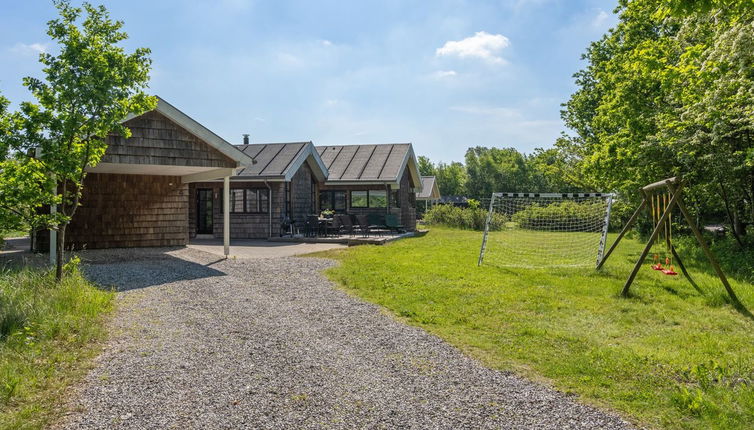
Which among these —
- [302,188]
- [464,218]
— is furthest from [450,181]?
[302,188]

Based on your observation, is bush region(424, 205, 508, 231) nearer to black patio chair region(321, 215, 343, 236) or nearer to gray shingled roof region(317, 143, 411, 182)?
gray shingled roof region(317, 143, 411, 182)

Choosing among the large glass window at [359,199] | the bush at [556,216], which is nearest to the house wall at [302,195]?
the large glass window at [359,199]

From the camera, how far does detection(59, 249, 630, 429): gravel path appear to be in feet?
12.1

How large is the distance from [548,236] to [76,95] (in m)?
20.8

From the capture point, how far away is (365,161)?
80.0 ft

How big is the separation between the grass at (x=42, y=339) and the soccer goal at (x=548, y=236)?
8.53m

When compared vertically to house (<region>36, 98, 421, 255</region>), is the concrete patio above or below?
below

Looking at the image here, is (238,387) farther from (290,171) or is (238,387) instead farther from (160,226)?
(290,171)

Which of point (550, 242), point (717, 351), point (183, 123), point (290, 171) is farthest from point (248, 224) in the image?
point (717, 351)

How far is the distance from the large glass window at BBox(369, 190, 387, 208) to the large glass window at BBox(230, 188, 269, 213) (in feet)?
19.0

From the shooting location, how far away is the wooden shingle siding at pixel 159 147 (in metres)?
11.5

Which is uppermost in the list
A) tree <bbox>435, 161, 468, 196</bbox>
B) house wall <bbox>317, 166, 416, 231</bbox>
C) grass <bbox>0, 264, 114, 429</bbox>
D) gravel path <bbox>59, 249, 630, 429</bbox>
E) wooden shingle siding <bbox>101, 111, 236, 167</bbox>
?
tree <bbox>435, 161, 468, 196</bbox>

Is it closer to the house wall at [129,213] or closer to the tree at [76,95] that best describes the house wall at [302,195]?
the house wall at [129,213]

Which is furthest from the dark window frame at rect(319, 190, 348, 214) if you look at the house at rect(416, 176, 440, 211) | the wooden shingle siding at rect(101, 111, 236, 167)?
the house at rect(416, 176, 440, 211)
